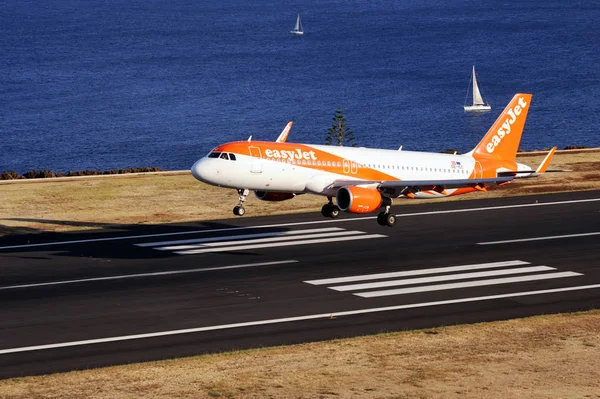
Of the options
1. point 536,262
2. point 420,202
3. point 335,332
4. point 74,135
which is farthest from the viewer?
point 74,135

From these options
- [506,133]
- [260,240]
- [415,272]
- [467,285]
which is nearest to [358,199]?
[415,272]

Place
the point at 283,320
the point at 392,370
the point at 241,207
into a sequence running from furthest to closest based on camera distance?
the point at 241,207
the point at 283,320
the point at 392,370

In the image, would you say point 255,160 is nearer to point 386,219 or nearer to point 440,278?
point 386,219

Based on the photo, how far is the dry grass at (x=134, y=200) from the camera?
213ft

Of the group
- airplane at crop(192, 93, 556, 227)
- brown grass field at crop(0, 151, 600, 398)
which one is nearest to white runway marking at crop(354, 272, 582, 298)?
brown grass field at crop(0, 151, 600, 398)

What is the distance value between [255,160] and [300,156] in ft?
8.28

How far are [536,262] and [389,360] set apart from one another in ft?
63.4

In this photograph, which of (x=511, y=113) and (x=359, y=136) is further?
(x=359, y=136)

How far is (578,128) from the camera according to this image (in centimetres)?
17450

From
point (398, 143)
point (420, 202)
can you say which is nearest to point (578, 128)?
point (398, 143)

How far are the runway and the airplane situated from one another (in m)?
2.90

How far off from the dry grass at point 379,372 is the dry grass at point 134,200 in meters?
29.0

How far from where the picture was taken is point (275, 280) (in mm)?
49031

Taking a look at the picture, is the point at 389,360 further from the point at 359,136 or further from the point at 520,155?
the point at 359,136
